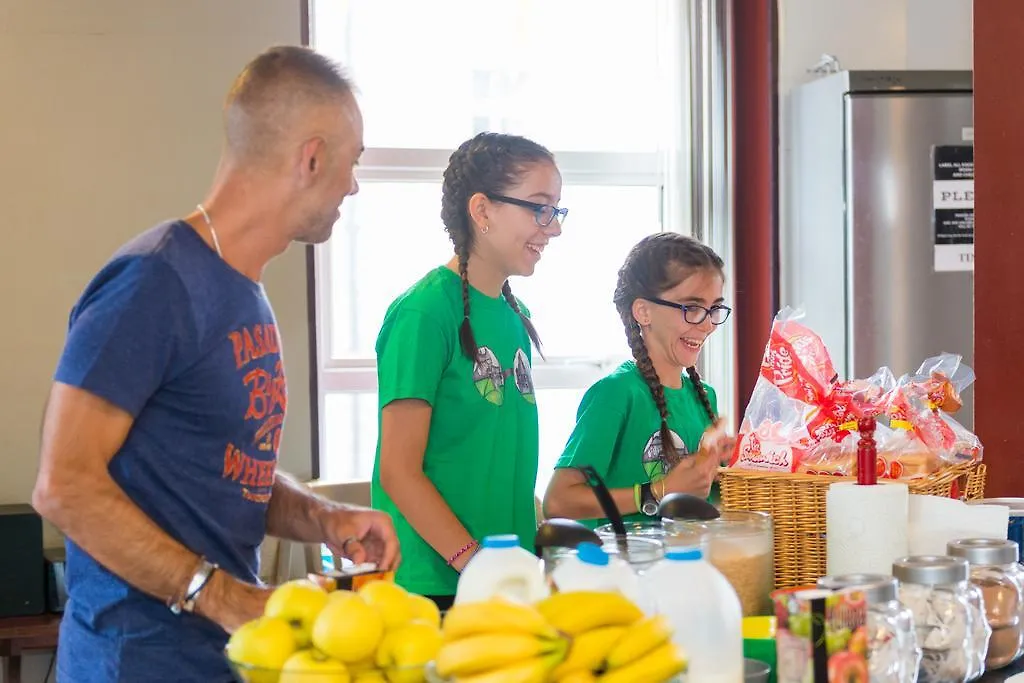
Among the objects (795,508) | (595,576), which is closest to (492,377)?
(795,508)

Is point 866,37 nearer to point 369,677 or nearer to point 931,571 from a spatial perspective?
point 931,571

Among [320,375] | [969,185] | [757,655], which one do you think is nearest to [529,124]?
[320,375]

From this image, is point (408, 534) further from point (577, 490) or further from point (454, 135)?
point (454, 135)

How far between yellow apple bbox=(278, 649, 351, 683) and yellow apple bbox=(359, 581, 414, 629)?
0.07 m

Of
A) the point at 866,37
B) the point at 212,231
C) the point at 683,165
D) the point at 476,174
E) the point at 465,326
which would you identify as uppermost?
the point at 866,37

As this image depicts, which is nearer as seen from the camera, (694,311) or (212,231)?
(212,231)

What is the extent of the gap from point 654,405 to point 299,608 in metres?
1.39

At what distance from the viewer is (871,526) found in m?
1.73

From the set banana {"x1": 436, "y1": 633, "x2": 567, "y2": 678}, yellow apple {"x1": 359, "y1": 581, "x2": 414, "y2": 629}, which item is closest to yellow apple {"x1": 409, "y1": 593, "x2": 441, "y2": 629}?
yellow apple {"x1": 359, "y1": 581, "x2": 414, "y2": 629}

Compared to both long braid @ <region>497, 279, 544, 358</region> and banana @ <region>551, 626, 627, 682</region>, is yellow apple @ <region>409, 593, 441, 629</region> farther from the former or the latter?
long braid @ <region>497, 279, 544, 358</region>

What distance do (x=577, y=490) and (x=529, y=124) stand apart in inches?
93.3

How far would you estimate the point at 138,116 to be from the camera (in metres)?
3.94

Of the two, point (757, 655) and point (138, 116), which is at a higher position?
point (138, 116)

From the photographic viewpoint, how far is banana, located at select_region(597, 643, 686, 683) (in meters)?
1.07
